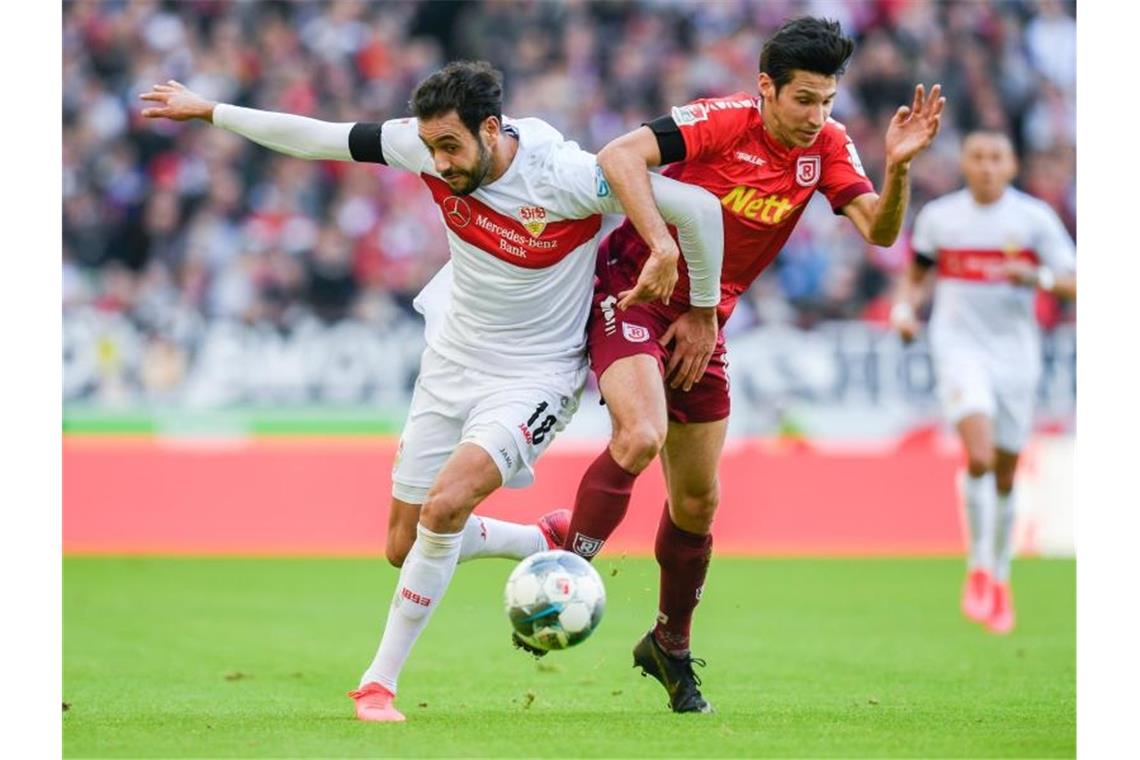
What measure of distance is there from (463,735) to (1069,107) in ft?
53.5

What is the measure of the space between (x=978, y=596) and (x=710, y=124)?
517 centimetres

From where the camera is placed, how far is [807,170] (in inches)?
283

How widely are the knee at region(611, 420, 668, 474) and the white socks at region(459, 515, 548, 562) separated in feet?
3.22

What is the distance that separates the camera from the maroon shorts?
6.95 meters

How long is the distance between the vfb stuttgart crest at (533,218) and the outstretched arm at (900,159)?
4.22 ft

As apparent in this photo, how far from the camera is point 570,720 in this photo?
6695mm

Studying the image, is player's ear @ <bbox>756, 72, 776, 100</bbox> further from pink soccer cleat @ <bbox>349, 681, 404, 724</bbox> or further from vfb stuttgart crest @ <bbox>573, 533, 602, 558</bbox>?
pink soccer cleat @ <bbox>349, 681, 404, 724</bbox>

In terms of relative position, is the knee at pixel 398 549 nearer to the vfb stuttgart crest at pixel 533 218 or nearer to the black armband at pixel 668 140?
the vfb stuttgart crest at pixel 533 218

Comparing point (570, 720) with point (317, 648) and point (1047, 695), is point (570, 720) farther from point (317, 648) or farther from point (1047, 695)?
point (317, 648)

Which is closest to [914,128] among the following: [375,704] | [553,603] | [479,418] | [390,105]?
[479,418]

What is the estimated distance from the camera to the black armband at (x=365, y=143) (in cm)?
688

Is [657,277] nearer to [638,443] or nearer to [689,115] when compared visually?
[638,443]
